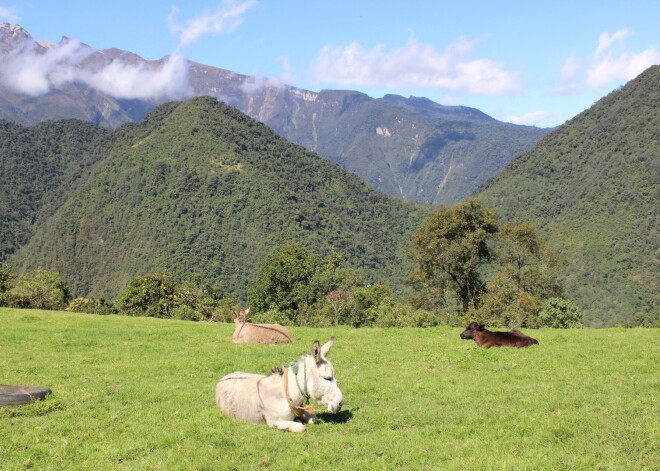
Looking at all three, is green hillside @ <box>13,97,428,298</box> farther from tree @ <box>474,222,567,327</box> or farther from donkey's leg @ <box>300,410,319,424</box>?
donkey's leg @ <box>300,410,319,424</box>

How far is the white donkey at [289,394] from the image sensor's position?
26.5 ft

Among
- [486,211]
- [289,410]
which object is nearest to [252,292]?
[486,211]

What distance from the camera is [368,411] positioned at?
904cm

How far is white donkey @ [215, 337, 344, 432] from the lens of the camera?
8062 mm

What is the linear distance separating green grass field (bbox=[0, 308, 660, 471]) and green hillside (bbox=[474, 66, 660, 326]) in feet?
250

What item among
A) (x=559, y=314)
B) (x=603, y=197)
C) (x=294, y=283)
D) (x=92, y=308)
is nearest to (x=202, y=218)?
(x=603, y=197)

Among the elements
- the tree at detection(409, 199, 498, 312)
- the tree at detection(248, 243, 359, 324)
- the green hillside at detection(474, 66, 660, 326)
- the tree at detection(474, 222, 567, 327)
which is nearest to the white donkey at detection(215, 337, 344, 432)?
the tree at detection(409, 199, 498, 312)

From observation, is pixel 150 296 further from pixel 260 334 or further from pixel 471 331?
pixel 471 331

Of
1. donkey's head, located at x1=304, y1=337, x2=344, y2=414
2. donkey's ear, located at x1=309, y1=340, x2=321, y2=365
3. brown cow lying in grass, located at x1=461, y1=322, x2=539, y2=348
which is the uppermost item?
donkey's ear, located at x1=309, y1=340, x2=321, y2=365

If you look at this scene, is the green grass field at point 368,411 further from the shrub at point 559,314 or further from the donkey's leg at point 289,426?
the shrub at point 559,314

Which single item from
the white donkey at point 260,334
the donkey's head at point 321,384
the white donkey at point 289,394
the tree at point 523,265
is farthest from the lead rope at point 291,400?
the tree at point 523,265

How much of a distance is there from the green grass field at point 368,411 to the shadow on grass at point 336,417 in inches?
1.8

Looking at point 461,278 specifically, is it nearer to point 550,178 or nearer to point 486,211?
point 486,211

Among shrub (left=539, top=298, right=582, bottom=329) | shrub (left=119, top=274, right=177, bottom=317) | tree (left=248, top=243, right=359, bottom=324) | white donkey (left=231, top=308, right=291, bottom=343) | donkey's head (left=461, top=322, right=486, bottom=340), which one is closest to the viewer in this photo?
donkey's head (left=461, top=322, right=486, bottom=340)
